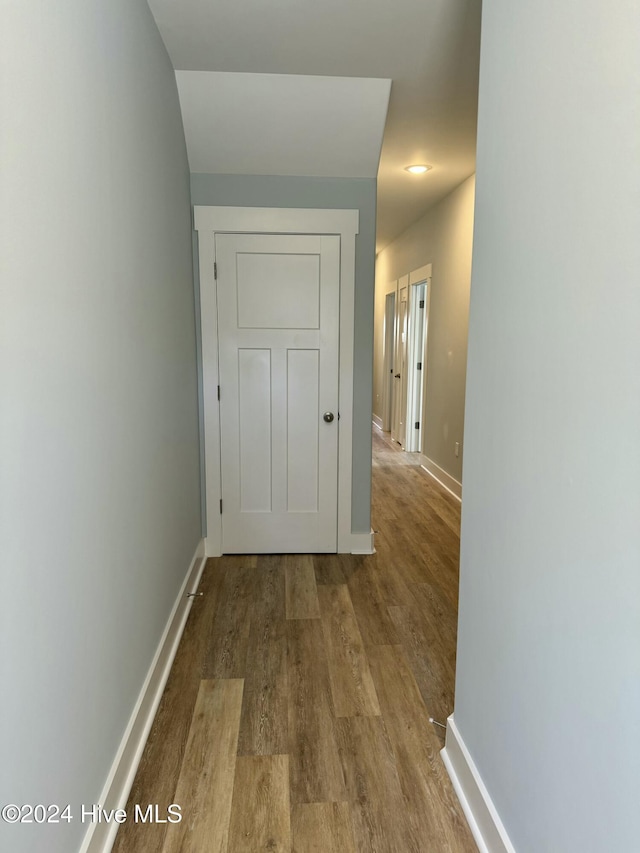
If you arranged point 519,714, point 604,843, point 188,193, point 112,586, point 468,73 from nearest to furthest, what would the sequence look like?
point 604,843 → point 519,714 → point 112,586 → point 468,73 → point 188,193

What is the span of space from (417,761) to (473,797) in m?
0.26

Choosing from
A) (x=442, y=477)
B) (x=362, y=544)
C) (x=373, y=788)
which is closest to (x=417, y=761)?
(x=373, y=788)

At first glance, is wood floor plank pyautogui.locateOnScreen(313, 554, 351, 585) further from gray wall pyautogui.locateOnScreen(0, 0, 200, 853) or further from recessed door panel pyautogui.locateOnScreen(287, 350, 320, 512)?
gray wall pyautogui.locateOnScreen(0, 0, 200, 853)

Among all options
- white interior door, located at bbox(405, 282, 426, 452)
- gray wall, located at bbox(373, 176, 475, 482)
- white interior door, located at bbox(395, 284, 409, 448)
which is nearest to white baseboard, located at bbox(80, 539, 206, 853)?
gray wall, located at bbox(373, 176, 475, 482)

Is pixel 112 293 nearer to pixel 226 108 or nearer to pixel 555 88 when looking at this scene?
pixel 555 88

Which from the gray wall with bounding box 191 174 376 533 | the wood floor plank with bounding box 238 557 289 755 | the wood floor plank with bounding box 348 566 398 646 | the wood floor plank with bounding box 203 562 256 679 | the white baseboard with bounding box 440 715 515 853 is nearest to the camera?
the white baseboard with bounding box 440 715 515 853

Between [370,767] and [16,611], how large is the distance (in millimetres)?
1272

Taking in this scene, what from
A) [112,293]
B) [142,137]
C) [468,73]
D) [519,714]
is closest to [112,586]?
[112,293]

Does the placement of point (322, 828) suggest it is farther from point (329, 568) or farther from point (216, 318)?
point (216, 318)

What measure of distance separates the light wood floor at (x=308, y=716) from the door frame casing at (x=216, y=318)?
0.34m

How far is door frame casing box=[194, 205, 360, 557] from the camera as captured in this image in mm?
3033

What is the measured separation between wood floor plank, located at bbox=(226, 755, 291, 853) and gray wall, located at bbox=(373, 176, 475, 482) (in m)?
3.23

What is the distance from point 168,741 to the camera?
1.80 metres

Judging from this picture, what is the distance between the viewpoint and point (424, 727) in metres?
1.89
